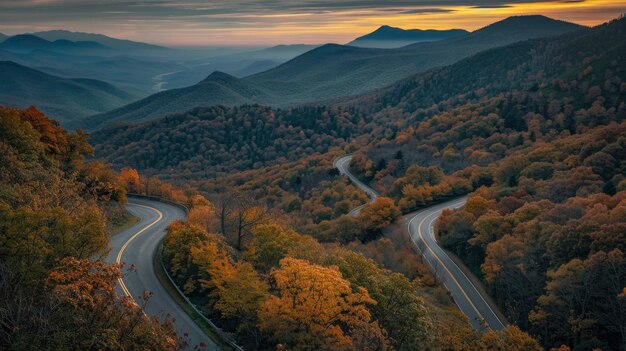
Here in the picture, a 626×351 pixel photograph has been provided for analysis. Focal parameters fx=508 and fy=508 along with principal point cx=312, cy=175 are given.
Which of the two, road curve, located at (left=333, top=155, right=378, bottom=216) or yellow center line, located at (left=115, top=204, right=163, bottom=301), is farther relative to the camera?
road curve, located at (left=333, top=155, right=378, bottom=216)

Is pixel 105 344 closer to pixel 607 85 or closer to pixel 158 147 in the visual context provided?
pixel 607 85

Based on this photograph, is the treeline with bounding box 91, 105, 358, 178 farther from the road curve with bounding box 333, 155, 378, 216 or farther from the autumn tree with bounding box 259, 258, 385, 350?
the autumn tree with bounding box 259, 258, 385, 350

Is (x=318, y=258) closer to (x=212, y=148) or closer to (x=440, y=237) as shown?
(x=440, y=237)

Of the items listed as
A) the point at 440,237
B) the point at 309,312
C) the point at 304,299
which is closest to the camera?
the point at 309,312

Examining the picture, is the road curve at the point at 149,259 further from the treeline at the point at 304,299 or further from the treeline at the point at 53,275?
the treeline at the point at 53,275

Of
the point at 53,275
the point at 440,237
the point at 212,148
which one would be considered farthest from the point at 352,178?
the point at 53,275

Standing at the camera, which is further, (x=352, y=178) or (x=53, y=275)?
(x=352, y=178)

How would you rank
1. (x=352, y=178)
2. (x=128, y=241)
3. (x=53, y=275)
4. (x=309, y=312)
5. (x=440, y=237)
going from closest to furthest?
(x=53, y=275) < (x=309, y=312) < (x=128, y=241) < (x=440, y=237) < (x=352, y=178)

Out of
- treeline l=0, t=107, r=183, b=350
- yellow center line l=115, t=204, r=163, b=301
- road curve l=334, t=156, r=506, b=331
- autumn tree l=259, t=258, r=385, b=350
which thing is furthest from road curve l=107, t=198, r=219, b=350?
road curve l=334, t=156, r=506, b=331
